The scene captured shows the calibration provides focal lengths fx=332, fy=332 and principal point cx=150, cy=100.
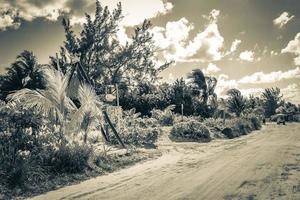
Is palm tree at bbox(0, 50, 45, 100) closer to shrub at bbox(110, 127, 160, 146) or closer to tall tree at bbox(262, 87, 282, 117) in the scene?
shrub at bbox(110, 127, 160, 146)

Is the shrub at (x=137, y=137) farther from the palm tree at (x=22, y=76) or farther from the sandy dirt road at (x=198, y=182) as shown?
the palm tree at (x=22, y=76)

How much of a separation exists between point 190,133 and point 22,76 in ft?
71.0

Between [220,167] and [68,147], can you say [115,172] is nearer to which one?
[68,147]

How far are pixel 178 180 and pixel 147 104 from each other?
2717 centimetres

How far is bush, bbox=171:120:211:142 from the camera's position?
69.5ft

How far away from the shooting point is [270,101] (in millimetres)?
77750

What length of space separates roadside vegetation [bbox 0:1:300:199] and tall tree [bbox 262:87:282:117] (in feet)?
133

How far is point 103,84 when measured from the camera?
3200cm

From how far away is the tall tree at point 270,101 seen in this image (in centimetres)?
7650

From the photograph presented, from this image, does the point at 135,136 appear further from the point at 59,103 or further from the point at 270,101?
the point at 270,101

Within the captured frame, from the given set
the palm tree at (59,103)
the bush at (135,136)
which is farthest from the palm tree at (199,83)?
the palm tree at (59,103)

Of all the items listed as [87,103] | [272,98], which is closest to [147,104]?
[87,103]

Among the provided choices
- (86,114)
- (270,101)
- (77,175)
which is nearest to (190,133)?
(86,114)

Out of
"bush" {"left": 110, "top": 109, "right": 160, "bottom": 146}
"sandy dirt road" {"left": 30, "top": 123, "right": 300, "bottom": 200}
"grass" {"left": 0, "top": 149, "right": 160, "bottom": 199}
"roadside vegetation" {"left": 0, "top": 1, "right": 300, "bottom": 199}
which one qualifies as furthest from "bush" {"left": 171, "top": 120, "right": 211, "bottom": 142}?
"sandy dirt road" {"left": 30, "top": 123, "right": 300, "bottom": 200}
